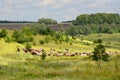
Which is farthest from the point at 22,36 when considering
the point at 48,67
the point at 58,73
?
the point at 58,73

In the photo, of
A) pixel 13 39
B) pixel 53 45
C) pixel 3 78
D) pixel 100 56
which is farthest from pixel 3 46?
pixel 3 78

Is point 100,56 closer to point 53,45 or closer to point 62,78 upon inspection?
point 62,78

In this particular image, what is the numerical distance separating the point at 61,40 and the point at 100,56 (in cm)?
6601

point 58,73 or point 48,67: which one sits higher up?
point 58,73

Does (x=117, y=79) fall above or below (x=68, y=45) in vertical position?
above

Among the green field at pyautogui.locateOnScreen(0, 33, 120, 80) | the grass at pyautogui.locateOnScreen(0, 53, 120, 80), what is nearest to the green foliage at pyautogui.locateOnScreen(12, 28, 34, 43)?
the green field at pyautogui.locateOnScreen(0, 33, 120, 80)

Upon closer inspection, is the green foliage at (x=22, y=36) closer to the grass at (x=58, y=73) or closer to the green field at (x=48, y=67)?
the green field at (x=48, y=67)

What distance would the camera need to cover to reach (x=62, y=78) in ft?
82.3

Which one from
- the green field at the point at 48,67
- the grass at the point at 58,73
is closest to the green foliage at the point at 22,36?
→ the green field at the point at 48,67

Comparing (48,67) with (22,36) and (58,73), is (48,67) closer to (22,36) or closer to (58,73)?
(58,73)

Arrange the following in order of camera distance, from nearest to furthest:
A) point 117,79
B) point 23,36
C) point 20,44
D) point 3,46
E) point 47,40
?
point 117,79, point 3,46, point 20,44, point 23,36, point 47,40

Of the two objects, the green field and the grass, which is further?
the green field

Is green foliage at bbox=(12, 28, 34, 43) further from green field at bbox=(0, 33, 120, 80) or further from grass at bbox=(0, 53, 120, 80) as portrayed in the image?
grass at bbox=(0, 53, 120, 80)

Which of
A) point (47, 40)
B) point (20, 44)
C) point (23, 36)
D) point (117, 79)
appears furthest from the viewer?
point (47, 40)
